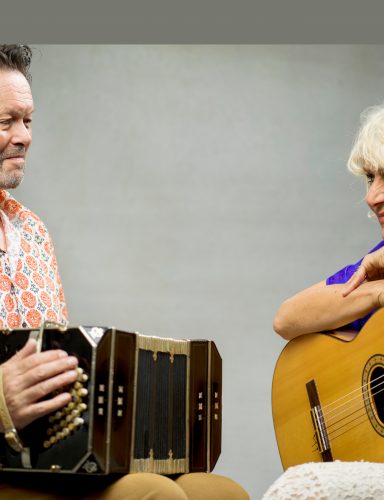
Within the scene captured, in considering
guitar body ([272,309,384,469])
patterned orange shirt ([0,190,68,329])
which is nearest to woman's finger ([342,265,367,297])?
guitar body ([272,309,384,469])

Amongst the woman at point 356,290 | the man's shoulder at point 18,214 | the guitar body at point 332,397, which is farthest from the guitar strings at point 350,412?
the man's shoulder at point 18,214

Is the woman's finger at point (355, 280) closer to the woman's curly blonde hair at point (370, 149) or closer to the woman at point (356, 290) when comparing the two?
the woman at point (356, 290)

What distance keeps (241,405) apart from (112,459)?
201cm

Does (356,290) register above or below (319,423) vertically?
above

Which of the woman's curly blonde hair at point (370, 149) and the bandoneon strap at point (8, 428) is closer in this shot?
the bandoneon strap at point (8, 428)

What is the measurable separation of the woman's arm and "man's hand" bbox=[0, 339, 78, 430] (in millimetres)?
784

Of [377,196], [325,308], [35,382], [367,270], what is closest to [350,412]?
[325,308]

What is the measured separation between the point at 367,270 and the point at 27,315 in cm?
94

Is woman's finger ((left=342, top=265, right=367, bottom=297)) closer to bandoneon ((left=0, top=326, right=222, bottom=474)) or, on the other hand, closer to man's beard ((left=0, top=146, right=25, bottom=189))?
bandoneon ((left=0, top=326, right=222, bottom=474))

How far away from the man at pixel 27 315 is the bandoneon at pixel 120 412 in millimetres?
33

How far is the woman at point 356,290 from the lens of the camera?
2.13 metres

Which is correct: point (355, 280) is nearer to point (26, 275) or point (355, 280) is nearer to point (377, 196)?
point (377, 196)

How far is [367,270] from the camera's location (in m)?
2.18

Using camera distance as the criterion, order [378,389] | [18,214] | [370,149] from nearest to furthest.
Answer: [378,389], [370,149], [18,214]
